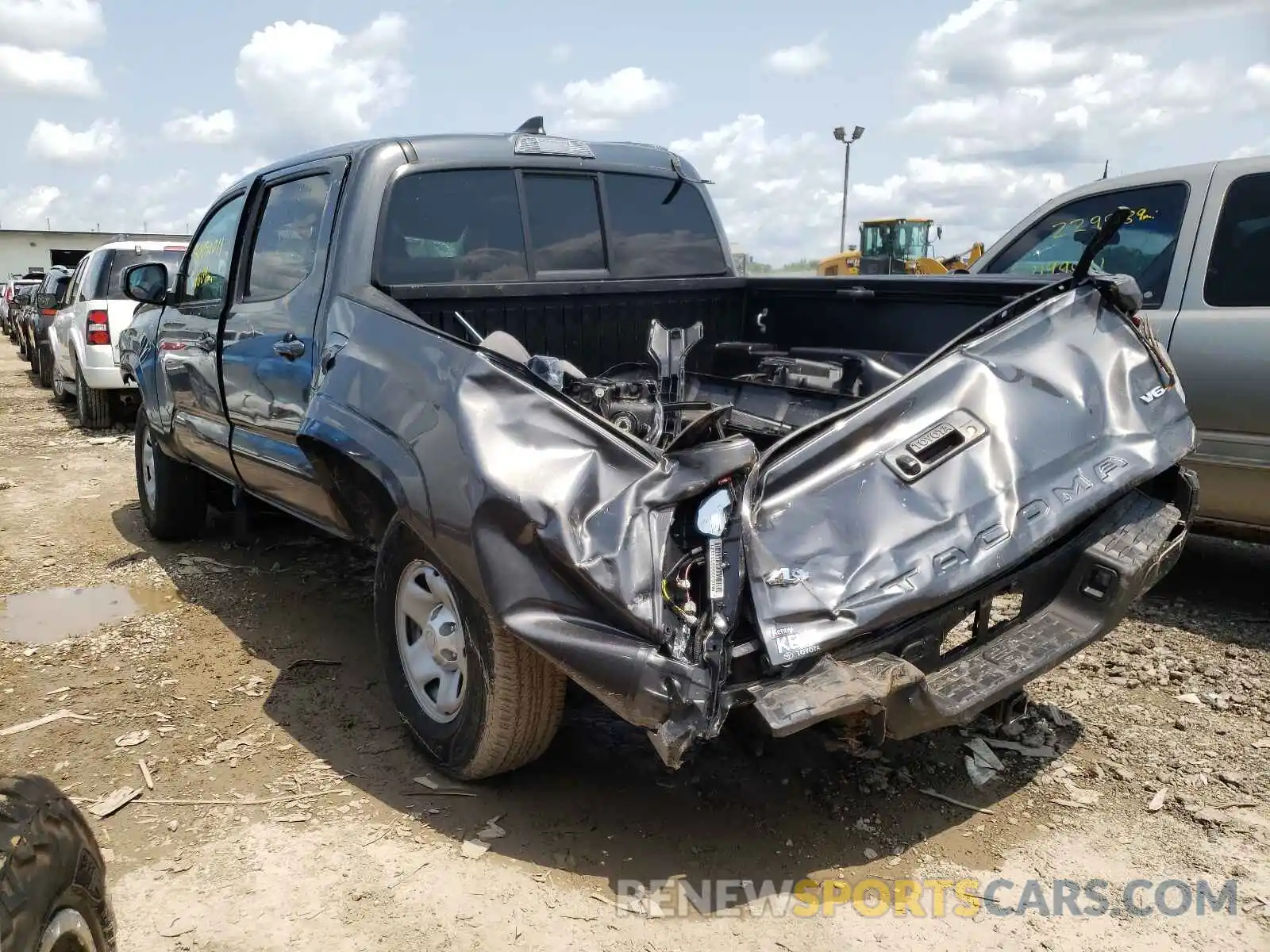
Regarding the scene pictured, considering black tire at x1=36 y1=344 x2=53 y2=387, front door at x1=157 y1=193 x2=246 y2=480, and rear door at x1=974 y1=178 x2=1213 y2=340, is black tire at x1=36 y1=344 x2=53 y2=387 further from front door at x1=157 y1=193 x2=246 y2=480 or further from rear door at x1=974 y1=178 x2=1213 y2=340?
rear door at x1=974 y1=178 x2=1213 y2=340

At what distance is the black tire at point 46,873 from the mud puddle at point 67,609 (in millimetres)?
3037

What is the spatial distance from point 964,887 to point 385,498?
2.10 m

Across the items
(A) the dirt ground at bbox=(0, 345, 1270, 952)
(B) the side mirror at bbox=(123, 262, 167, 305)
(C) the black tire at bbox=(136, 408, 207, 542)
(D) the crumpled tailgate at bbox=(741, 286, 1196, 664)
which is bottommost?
(A) the dirt ground at bbox=(0, 345, 1270, 952)

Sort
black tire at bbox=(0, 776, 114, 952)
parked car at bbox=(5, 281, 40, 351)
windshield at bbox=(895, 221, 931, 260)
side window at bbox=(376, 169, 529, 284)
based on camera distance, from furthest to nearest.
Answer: windshield at bbox=(895, 221, 931, 260)
parked car at bbox=(5, 281, 40, 351)
side window at bbox=(376, 169, 529, 284)
black tire at bbox=(0, 776, 114, 952)

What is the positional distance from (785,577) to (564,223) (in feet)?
7.87

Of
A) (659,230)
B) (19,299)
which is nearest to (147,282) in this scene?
(659,230)

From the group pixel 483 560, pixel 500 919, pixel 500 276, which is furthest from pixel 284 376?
pixel 500 919

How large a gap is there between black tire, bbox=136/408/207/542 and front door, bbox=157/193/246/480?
461 millimetres

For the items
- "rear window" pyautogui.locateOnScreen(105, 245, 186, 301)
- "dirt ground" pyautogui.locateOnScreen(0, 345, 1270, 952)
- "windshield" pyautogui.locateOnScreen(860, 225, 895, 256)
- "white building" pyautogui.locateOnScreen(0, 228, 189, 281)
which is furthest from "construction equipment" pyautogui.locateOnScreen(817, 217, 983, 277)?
"white building" pyautogui.locateOnScreen(0, 228, 189, 281)

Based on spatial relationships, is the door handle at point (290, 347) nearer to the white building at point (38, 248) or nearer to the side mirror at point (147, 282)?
the side mirror at point (147, 282)

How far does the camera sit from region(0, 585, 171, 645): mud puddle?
15.4 ft

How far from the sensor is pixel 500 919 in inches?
99.5

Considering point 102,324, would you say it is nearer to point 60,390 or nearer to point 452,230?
point 60,390

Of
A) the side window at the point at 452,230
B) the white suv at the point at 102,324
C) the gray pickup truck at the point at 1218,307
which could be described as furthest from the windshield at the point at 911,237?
the side window at the point at 452,230
